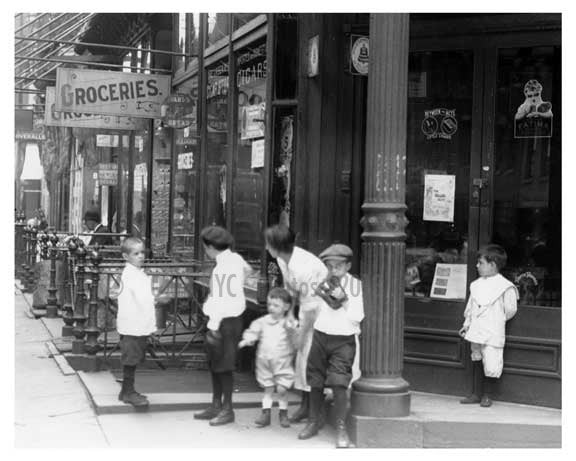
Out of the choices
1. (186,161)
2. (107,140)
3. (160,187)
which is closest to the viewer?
(186,161)

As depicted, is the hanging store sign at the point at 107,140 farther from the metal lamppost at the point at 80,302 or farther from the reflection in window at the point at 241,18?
the metal lamppost at the point at 80,302

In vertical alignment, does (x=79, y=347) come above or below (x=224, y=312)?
below

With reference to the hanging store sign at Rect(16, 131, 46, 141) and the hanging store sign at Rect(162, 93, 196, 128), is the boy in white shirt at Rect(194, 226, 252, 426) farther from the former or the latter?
the hanging store sign at Rect(16, 131, 46, 141)

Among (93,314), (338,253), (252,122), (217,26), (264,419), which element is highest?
(217,26)

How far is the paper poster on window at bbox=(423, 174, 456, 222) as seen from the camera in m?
7.95

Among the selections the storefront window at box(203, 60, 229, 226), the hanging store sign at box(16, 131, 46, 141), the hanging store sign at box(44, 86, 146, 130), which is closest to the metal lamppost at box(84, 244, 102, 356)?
the storefront window at box(203, 60, 229, 226)

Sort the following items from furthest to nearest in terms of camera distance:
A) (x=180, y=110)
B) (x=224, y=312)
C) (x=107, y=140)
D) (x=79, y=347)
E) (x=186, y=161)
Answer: (x=107, y=140), (x=186, y=161), (x=180, y=110), (x=79, y=347), (x=224, y=312)

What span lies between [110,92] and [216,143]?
1.77 metres

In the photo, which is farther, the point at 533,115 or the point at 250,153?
the point at 250,153

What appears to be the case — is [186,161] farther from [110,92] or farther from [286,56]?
[286,56]

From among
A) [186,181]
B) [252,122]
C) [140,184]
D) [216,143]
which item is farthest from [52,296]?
[252,122]

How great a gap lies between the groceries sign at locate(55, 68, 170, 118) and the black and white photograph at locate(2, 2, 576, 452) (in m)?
2.31

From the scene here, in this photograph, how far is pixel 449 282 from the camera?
7953mm

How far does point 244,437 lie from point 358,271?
85.5 inches
